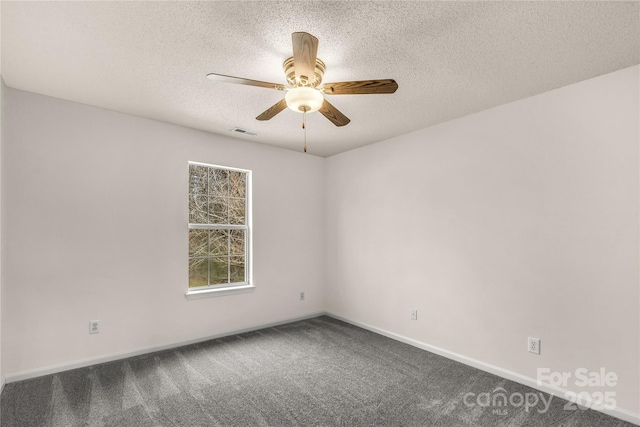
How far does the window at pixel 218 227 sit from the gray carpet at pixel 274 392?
0.86 metres

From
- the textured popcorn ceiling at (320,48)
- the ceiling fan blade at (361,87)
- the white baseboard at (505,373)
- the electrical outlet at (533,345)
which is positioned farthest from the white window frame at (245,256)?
the electrical outlet at (533,345)

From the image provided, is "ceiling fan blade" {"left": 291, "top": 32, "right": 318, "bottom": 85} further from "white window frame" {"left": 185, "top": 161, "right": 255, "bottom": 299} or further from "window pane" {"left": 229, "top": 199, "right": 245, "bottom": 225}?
"window pane" {"left": 229, "top": 199, "right": 245, "bottom": 225}

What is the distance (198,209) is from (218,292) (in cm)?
103

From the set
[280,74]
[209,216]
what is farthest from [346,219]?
[280,74]

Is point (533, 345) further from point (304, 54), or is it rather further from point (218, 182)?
point (218, 182)

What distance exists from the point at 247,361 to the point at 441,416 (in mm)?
1815

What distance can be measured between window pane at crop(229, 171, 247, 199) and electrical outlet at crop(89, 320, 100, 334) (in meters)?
1.95

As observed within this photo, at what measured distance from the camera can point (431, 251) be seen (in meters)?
3.53

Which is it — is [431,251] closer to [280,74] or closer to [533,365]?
[533,365]

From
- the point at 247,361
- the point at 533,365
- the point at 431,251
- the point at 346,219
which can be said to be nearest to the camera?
the point at 533,365

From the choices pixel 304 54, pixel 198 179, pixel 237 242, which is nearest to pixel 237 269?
pixel 237 242

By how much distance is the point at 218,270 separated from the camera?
13.0ft

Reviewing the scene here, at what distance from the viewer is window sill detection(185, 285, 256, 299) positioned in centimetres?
361

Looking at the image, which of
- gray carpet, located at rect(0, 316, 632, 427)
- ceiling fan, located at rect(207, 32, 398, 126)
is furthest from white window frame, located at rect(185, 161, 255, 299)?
ceiling fan, located at rect(207, 32, 398, 126)
